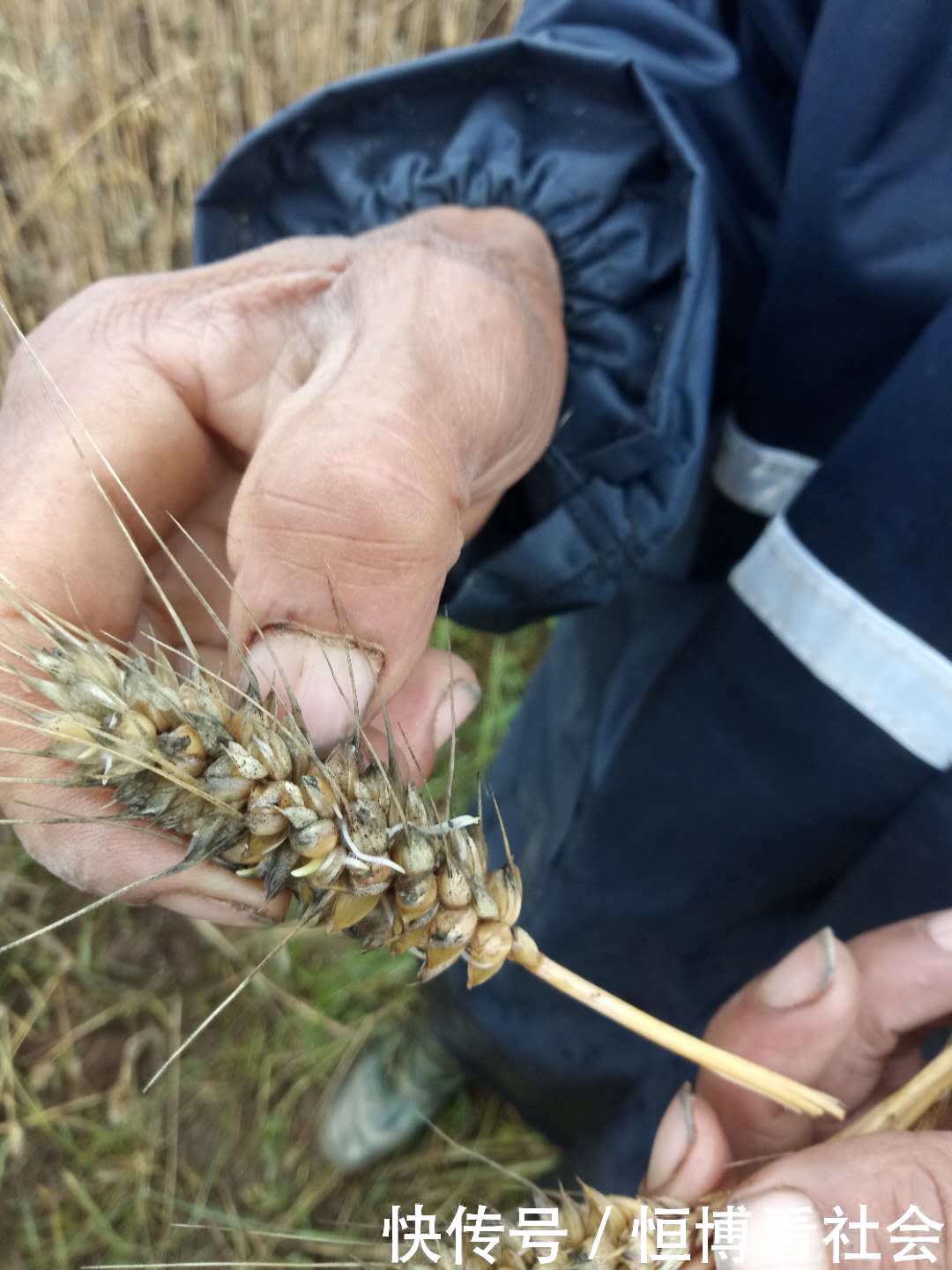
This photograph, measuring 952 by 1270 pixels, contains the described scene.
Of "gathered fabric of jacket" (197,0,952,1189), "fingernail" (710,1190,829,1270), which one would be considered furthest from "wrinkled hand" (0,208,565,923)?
"fingernail" (710,1190,829,1270)

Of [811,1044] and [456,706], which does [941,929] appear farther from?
[456,706]

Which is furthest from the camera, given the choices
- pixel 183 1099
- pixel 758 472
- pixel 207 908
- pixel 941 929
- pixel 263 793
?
pixel 183 1099

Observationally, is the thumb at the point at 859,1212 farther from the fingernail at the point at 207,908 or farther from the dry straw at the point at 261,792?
the fingernail at the point at 207,908

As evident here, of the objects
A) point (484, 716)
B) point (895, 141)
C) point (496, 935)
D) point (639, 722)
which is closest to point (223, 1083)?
point (484, 716)

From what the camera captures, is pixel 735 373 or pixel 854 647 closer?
pixel 854 647

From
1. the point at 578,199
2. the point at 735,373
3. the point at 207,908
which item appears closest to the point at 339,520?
the point at 207,908

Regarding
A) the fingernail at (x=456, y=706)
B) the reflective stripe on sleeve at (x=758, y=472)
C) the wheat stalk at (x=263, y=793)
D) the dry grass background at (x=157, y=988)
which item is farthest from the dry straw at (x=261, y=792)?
the dry grass background at (x=157, y=988)

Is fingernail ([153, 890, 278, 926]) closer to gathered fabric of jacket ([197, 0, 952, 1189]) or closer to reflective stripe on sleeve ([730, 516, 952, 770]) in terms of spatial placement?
gathered fabric of jacket ([197, 0, 952, 1189])
